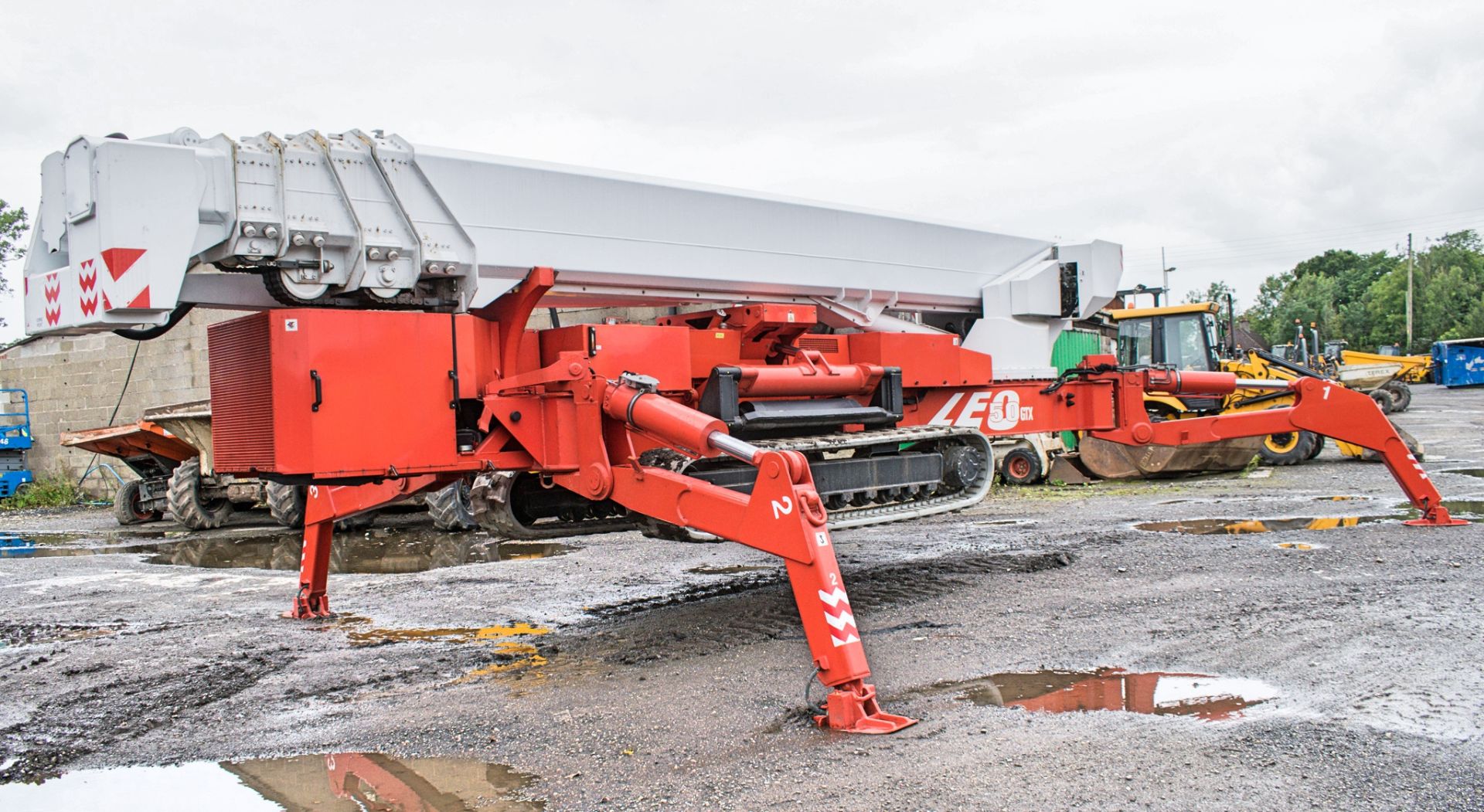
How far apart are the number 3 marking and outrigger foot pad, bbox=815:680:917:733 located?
0.75 meters

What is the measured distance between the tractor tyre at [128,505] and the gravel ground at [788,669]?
6971 mm

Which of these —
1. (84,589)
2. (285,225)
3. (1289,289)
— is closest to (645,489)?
(285,225)

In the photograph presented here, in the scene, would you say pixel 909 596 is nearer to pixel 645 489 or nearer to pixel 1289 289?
pixel 645 489

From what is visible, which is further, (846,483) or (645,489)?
(846,483)

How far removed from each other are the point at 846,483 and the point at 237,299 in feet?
11.6

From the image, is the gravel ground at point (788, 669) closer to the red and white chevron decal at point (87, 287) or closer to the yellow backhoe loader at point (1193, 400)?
the red and white chevron decal at point (87, 287)

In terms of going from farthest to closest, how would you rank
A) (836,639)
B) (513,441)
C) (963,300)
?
(963,300) → (513,441) → (836,639)

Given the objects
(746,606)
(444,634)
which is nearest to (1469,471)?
(746,606)

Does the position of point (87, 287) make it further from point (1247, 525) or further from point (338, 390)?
point (1247, 525)

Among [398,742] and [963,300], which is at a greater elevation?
[963,300]

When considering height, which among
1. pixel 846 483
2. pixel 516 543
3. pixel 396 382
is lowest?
pixel 516 543

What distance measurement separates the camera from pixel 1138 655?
549 cm

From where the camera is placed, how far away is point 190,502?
15.3 m

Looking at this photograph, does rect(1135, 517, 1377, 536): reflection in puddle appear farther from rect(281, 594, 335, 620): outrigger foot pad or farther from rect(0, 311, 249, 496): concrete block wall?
rect(0, 311, 249, 496): concrete block wall
